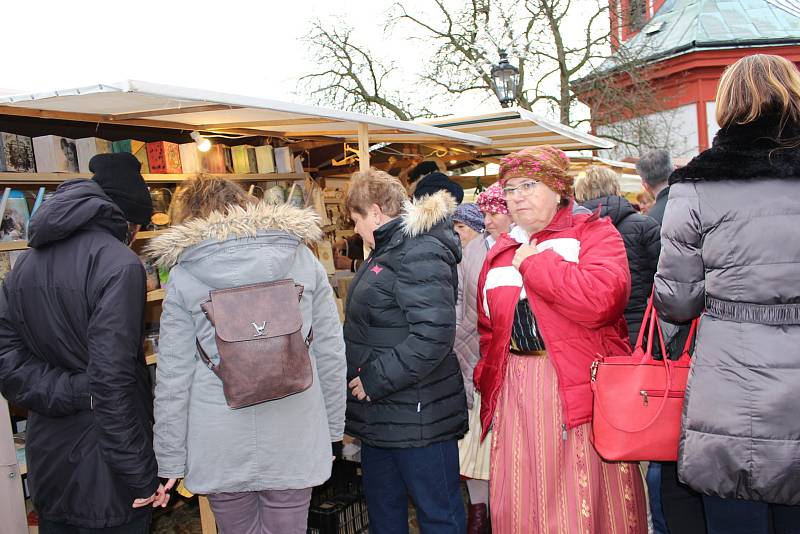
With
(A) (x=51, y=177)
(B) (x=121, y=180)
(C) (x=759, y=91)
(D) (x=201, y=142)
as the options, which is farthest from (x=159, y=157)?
(C) (x=759, y=91)

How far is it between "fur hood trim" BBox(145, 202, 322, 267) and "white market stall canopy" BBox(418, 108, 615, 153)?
312cm

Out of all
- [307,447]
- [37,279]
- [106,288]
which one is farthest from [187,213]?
[307,447]

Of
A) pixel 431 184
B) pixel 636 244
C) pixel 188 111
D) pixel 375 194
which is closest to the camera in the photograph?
pixel 375 194

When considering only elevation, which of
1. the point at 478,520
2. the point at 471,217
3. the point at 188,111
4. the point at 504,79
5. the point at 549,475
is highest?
the point at 504,79

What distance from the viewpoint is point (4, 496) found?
2924 millimetres

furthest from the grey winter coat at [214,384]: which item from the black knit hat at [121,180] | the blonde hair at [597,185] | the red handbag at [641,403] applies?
the blonde hair at [597,185]

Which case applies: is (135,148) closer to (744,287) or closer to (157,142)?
(157,142)

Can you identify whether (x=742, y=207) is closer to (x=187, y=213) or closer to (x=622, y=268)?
(x=622, y=268)

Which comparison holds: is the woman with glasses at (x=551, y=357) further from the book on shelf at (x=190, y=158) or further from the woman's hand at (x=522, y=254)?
the book on shelf at (x=190, y=158)

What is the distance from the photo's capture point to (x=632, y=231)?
3.58 m

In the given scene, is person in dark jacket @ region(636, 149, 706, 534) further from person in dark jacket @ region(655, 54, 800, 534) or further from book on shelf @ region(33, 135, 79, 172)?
book on shelf @ region(33, 135, 79, 172)

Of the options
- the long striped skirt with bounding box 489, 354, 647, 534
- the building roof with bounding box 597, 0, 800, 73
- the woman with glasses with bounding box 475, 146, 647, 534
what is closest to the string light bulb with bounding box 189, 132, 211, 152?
the woman with glasses with bounding box 475, 146, 647, 534

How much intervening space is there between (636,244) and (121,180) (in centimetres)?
262

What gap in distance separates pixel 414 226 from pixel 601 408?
38.1 inches
